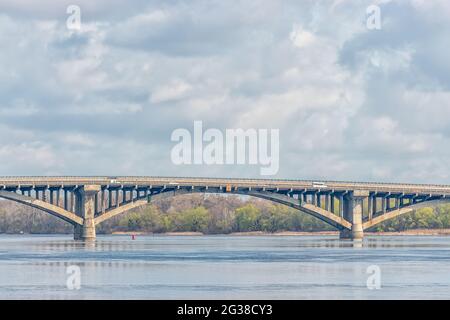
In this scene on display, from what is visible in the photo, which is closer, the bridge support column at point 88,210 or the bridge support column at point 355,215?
the bridge support column at point 88,210

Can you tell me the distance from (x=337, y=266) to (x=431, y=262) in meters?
10.4

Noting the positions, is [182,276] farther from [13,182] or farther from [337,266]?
[13,182]

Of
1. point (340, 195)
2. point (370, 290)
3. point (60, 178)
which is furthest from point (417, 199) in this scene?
point (370, 290)

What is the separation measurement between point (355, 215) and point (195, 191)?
81.6 feet

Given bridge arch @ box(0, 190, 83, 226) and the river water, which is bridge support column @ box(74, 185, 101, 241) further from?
the river water

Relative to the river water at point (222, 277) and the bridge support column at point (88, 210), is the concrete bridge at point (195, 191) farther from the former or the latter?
the river water at point (222, 277)

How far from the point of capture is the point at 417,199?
186 metres

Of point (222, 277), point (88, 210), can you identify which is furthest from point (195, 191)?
point (222, 277)

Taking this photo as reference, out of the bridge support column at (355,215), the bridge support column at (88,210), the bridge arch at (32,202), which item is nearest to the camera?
the bridge arch at (32,202)

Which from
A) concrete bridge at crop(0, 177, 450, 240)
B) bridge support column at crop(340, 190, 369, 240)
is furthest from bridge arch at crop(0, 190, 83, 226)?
bridge support column at crop(340, 190, 369, 240)

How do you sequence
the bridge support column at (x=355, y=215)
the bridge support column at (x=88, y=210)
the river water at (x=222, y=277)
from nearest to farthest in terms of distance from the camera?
the river water at (x=222, y=277) < the bridge support column at (x=88, y=210) < the bridge support column at (x=355, y=215)

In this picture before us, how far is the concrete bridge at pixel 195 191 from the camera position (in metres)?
158

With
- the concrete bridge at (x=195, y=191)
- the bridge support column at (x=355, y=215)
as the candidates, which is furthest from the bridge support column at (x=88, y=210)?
the bridge support column at (x=355, y=215)

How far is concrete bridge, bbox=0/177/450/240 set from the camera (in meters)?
158
